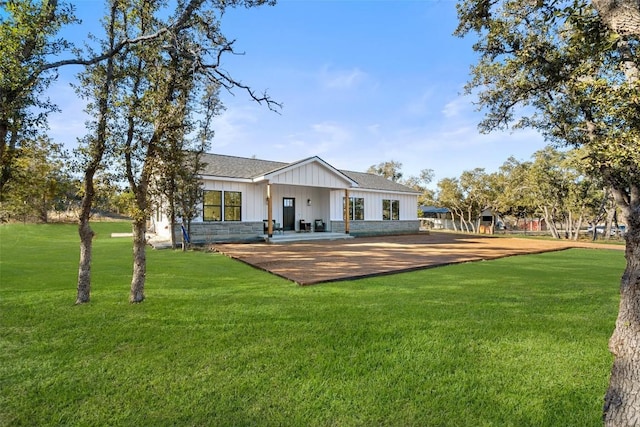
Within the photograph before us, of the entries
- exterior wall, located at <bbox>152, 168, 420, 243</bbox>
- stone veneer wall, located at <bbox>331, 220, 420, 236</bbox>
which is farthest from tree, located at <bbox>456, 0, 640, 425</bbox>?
stone veneer wall, located at <bbox>331, 220, 420, 236</bbox>

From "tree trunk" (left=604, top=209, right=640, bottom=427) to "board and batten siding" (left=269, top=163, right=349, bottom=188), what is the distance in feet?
46.7

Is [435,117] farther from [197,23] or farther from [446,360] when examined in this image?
[446,360]

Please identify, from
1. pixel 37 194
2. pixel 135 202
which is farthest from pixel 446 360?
pixel 37 194

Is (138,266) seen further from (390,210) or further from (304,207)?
(390,210)

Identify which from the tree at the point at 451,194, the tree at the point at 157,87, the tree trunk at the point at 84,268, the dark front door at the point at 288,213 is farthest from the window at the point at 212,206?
the tree at the point at 451,194

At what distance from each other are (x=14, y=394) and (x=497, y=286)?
7.54 m

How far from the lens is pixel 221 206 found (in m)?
15.9

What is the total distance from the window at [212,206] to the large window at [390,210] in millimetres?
11814

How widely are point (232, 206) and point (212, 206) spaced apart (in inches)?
40.4

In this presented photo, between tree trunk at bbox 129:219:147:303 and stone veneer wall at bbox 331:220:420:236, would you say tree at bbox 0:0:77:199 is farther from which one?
stone veneer wall at bbox 331:220:420:236

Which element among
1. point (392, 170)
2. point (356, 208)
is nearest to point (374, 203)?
point (356, 208)

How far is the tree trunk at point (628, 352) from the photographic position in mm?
2123

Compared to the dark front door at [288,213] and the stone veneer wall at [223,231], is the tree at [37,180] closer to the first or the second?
the stone veneer wall at [223,231]

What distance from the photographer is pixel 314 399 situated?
8.68 ft
